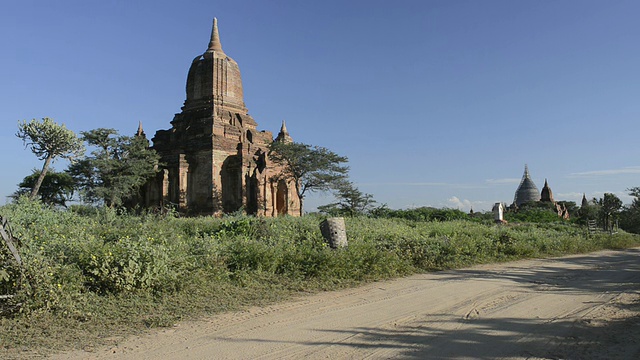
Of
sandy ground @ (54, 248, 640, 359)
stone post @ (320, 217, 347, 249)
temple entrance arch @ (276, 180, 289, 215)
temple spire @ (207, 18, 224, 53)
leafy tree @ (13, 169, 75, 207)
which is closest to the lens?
sandy ground @ (54, 248, 640, 359)

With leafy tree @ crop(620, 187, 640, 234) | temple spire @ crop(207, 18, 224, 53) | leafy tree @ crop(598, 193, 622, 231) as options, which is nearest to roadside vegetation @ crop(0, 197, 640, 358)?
temple spire @ crop(207, 18, 224, 53)

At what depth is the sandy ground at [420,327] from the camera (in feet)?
13.2

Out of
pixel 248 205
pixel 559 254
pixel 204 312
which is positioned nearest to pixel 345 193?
pixel 248 205

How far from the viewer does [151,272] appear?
5797 mm

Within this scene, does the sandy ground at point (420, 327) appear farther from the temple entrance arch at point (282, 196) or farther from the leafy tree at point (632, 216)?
the leafy tree at point (632, 216)

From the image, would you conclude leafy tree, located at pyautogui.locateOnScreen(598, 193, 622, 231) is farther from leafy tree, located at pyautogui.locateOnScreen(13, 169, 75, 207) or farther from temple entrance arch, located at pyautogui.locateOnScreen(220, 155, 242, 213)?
leafy tree, located at pyautogui.locateOnScreen(13, 169, 75, 207)

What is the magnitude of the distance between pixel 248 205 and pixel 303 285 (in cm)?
1735

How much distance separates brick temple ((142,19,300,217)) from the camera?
23453 millimetres

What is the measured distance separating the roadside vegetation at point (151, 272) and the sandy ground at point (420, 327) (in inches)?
20.7

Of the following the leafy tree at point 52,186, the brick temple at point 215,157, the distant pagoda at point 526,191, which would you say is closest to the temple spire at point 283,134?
the brick temple at point 215,157

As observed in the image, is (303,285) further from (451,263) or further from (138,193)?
(138,193)

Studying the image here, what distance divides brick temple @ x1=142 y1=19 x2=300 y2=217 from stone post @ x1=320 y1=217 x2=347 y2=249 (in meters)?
14.7

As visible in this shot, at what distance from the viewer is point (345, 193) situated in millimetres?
26391

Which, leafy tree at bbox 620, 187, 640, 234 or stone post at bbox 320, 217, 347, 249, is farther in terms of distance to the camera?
leafy tree at bbox 620, 187, 640, 234
